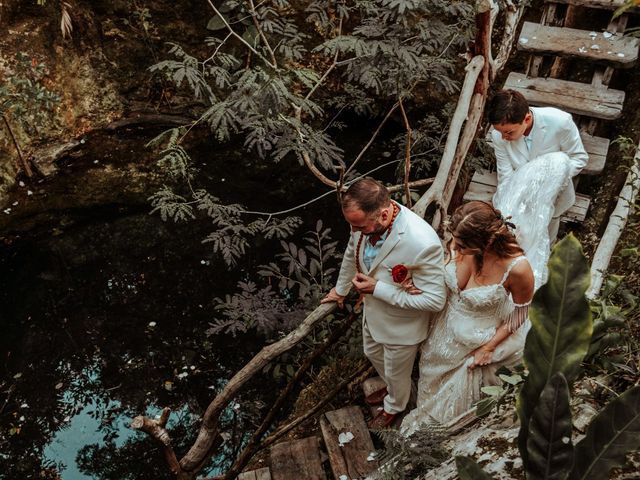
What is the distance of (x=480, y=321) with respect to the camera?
298 centimetres

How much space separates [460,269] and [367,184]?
686 millimetres

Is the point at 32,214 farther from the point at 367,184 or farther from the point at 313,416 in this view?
the point at 367,184

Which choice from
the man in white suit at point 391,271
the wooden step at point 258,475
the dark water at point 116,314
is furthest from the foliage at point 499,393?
the dark water at point 116,314

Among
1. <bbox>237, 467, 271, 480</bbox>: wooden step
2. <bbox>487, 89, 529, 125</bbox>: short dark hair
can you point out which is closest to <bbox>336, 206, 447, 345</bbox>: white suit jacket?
<bbox>487, 89, 529, 125</bbox>: short dark hair

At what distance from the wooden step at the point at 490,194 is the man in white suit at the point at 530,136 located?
0.14m

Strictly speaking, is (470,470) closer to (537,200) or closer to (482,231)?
(482,231)

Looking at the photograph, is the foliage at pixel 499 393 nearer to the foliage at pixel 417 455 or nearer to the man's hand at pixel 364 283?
the foliage at pixel 417 455

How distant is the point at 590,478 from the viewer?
1.29 m

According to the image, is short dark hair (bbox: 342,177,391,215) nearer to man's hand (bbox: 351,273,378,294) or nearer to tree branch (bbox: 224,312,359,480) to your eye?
man's hand (bbox: 351,273,378,294)

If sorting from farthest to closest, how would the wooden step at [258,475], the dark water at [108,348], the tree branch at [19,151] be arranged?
the tree branch at [19,151]
the dark water at [108,348]
the wooden step at [258,475]

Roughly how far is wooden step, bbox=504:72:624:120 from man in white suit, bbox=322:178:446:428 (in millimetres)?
2078

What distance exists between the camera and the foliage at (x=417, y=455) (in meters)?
2.33

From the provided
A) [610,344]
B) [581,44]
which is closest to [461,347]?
[610,344]

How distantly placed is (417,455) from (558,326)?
121 centimetres
